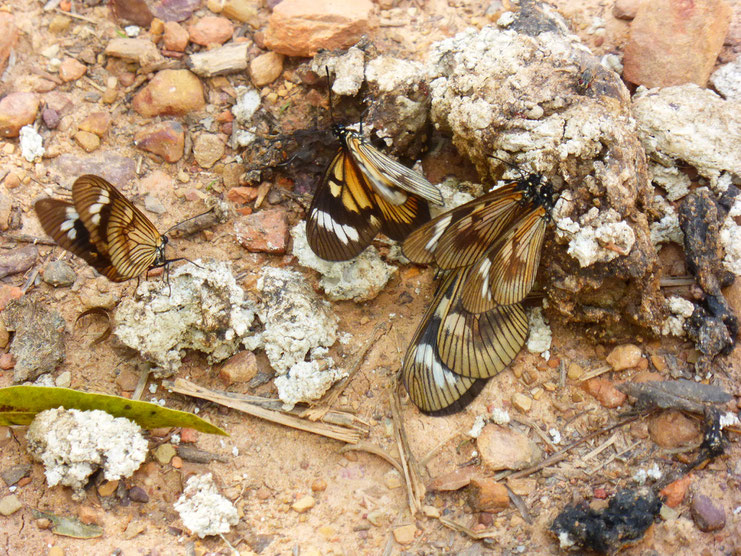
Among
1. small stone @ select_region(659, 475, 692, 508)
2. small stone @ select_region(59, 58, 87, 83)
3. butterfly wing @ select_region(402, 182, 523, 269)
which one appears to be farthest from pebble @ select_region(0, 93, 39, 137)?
small stone @ select_region(659, 475, 692, 508)

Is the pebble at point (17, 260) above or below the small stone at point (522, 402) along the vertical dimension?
below

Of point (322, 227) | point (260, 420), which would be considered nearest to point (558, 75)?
point (322, 227)

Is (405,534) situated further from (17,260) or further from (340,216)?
(17,260)

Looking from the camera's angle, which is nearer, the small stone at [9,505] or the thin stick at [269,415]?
the small stone at [9,505]

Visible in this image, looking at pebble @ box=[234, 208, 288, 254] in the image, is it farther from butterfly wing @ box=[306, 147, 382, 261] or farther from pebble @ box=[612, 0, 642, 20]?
pebble @ box=[612, 0, 642, 20]

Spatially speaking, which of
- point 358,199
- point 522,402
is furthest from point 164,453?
point 522,402

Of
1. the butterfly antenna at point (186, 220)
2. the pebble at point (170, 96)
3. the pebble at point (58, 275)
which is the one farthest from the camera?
the pebble at point (170, 96)

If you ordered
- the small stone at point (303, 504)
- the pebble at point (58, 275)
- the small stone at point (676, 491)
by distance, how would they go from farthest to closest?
the pebble at point (58, 275)
the small stone at point (303, 504)
the small stone at point (676, 491)

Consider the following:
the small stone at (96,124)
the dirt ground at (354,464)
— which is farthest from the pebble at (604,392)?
the small stone at (96,124)

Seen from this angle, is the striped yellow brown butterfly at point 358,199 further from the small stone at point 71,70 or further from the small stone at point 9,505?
the small stone at point 71,70
